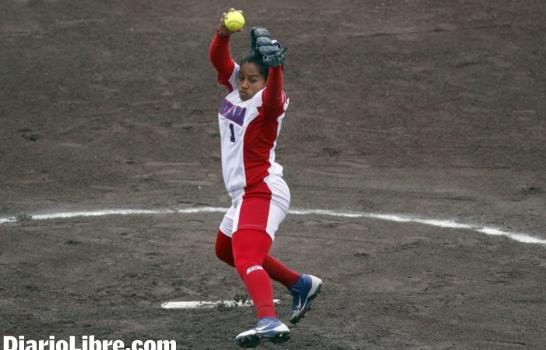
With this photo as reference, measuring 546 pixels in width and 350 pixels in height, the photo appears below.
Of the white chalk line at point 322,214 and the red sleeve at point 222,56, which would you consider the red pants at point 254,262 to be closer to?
the red sleeve at point 222,56

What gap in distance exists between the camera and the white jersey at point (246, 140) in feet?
20.0

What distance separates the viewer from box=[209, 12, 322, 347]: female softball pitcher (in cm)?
585

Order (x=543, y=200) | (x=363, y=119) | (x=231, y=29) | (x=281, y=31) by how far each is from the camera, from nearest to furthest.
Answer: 1. (x=231, y=29)
2. (x=543, y=200)
3. (x=363, y=119)
4. (x=281, y=31)

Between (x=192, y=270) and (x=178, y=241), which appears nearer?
(x=192, y=270)

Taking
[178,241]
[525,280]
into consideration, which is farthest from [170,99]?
[525,280]

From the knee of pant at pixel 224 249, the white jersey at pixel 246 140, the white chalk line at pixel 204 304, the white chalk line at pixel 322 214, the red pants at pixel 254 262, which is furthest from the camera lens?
the white chalk line at pixel 322 214

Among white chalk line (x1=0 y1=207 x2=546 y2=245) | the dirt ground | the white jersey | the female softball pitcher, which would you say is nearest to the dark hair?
the female softball pitcher

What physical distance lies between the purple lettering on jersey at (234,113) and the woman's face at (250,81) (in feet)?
0.28

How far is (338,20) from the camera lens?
42.0 ft

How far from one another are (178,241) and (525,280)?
272 centimetres

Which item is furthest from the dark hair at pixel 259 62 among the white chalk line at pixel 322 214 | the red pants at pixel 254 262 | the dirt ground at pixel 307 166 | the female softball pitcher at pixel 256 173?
the white chalk line at pixel 322 214

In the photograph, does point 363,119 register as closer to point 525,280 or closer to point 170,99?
point 170,99

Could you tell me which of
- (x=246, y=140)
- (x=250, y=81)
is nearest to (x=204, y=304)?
(x=246, y=140)

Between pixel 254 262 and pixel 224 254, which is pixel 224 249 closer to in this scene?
pixel 224 254
